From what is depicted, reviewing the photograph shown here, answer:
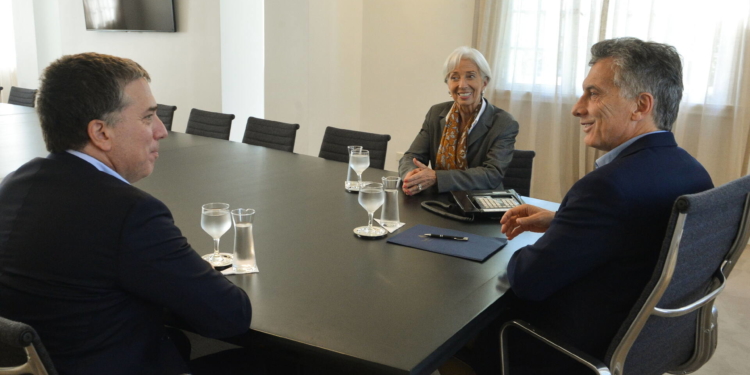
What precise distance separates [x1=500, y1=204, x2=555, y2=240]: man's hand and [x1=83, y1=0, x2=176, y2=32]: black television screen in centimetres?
545

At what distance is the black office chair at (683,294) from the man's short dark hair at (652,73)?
0.28 meters

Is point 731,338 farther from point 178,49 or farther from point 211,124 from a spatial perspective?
point 178,49

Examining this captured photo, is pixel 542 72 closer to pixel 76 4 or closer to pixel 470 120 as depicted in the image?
pixel 470 120

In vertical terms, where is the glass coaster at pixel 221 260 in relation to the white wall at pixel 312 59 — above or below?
below

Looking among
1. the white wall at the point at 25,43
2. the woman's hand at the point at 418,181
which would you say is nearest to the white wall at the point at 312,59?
the white wall at the point at 25,43

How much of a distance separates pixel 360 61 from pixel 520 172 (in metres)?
3.34

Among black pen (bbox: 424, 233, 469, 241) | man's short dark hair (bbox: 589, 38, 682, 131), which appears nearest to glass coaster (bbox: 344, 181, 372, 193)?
black pen (bbox: 424, 233, 469, 241)

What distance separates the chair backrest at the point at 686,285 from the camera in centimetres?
130

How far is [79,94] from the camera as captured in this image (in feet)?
4.07

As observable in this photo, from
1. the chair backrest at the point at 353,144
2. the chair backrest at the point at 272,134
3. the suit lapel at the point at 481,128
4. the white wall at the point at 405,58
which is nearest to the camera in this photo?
the suit lapel at the point at 481,128

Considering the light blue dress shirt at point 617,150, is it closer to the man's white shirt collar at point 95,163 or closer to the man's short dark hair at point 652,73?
the man's short dark hair at point 652,73

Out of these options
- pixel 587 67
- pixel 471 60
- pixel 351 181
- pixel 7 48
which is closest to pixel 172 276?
pixel 351 181

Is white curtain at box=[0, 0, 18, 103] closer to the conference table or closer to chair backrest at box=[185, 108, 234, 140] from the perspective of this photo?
chair backrest at box=[185, 108, 234, 140]

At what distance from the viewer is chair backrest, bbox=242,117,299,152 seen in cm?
379
